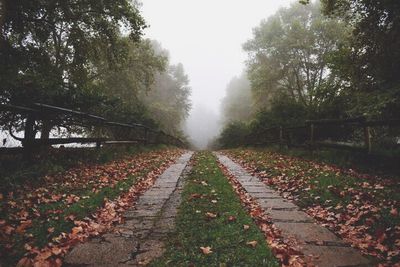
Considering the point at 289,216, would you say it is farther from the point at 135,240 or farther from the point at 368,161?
the point at 368,161

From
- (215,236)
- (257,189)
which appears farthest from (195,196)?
(215,236)

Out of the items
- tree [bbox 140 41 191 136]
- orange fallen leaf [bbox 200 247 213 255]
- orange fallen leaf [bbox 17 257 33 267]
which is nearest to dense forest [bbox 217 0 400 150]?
orange fallen leaf [bbox 200 247 213 255]

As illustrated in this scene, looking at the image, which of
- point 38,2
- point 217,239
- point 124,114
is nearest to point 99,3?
point 38,2

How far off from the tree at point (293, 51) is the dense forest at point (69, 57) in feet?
30.1

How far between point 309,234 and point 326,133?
29.7 ft

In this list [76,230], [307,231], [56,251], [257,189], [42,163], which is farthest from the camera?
[42,163]

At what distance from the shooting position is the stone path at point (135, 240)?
2.99 metres

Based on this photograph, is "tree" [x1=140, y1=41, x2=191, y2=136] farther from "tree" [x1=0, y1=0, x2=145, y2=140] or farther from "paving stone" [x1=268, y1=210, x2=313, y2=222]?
"paving stone" [x1=268, y1=210, x2=313, y2=222]

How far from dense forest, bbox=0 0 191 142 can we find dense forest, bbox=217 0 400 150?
7.49m

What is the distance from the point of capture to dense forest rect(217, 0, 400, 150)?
9.04m

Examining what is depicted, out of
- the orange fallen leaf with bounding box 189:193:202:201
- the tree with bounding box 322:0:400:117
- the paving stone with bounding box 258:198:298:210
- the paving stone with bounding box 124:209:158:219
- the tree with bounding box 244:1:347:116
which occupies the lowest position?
the paving stone with bounding box 124:209:158:219

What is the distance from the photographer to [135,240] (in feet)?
11.4

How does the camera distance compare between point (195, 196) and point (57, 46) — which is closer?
point (195, 196)

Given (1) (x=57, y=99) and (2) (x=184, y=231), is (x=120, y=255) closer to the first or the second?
(2) (x=184, y=231)
